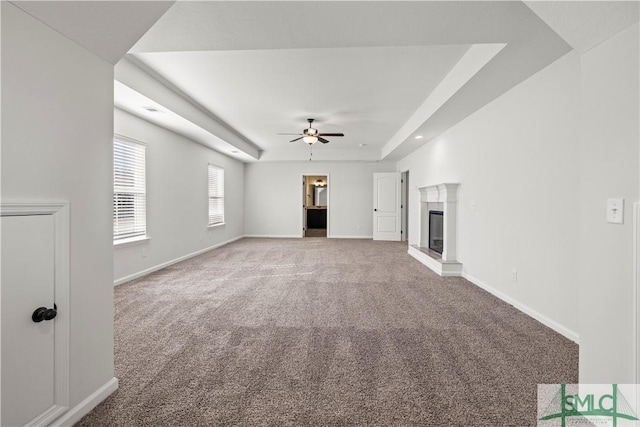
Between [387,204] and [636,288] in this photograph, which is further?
[387,204]

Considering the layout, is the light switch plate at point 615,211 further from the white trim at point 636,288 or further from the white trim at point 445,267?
the white trim at point 445,267

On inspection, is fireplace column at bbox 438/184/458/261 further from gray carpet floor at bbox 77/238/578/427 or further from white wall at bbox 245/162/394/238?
white wall at bbox 245/162/394/238

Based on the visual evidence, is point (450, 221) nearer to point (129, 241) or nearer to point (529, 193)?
point (529, 193)

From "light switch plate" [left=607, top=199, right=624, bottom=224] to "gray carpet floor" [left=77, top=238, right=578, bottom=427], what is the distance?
1.10 m

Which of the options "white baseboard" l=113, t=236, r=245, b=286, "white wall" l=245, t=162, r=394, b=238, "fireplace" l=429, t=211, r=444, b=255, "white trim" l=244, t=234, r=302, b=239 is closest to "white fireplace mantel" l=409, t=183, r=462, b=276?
"fireplace" l=429, t=211, r=444, b=255

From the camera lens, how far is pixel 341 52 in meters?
3.30

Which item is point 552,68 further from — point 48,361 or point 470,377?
point 48,361

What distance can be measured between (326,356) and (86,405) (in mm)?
1461

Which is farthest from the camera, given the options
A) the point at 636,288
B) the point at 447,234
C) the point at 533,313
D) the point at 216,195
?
the point at 216,195

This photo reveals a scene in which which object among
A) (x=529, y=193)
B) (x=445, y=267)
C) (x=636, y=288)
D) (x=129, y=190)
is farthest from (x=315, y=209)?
(x=636, y=288)

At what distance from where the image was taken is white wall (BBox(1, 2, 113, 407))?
54.6 inches

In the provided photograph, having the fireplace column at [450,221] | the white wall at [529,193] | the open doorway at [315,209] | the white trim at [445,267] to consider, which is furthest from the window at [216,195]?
the white wall at [529,193]

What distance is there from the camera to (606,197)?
1.64 metres

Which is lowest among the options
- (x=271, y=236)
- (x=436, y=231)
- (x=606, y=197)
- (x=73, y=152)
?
(x=271, y=236)
